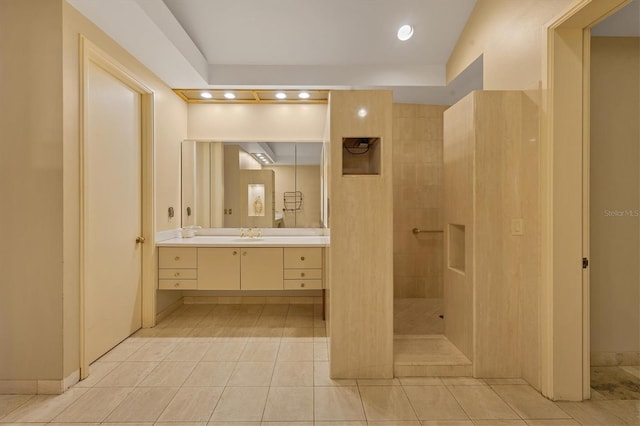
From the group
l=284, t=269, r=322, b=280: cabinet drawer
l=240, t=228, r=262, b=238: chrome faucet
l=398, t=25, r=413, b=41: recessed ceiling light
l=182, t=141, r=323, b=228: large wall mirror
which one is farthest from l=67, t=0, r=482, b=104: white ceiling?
l=284, t=269, r=322, b=280: cabinet drawer

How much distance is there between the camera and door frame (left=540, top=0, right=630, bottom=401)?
6.73ft

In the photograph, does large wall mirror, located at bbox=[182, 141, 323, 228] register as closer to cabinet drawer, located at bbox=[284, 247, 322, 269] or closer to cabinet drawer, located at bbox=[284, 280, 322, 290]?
cabinet drawer, located at bbox=[284, 247, 322, 269]

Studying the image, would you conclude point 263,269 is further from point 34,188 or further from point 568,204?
point 568,204

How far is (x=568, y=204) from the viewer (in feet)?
6.75

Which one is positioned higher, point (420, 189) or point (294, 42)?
point (294, 42)

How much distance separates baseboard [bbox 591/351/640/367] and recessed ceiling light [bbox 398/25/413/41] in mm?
3122

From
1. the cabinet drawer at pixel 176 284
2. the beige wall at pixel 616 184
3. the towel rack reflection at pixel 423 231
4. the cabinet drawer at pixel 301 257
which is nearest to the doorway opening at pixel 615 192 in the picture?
the beige wall at pixel 616 184

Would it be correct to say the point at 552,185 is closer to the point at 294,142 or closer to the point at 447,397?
the point at 447,397

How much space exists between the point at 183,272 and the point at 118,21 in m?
2.25

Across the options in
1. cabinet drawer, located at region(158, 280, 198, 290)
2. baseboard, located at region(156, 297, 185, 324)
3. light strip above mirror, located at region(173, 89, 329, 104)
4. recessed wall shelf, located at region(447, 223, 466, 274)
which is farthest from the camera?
light strip above mirror, located at region(173, 89, 329, 104)

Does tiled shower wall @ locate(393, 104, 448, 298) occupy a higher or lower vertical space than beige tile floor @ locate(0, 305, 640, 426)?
higher

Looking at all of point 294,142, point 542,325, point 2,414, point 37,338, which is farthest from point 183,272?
point 542,325

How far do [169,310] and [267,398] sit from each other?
2143 millimetres

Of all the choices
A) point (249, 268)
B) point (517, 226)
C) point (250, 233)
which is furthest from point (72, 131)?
point (517, 226)
